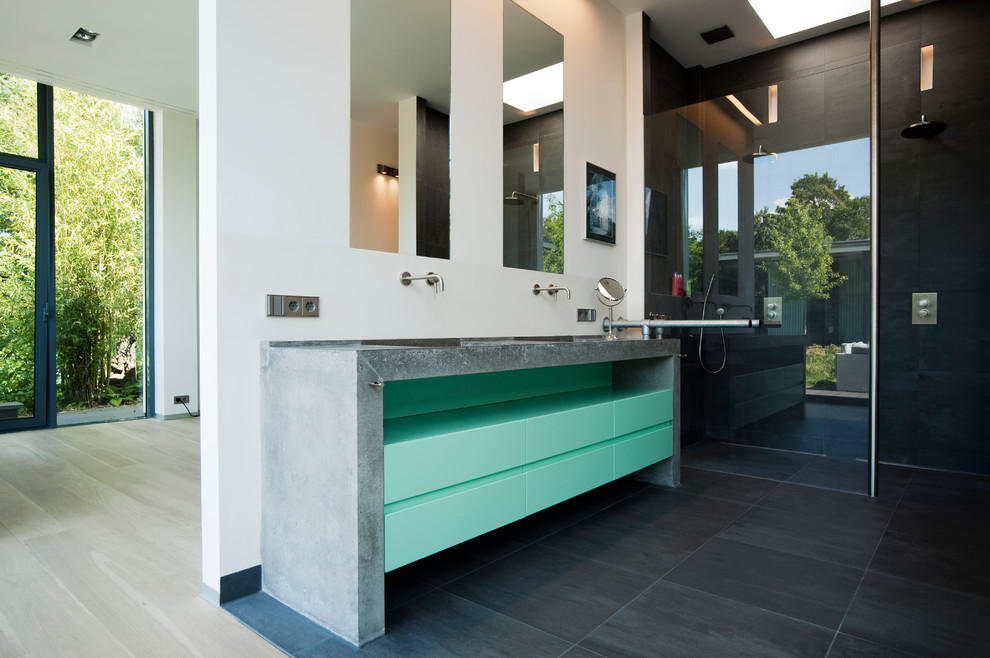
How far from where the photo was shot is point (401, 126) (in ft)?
8.32

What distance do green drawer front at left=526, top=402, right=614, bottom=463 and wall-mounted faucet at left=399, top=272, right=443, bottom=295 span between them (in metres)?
0.79

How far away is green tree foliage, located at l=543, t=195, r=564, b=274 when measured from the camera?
3.42 meters

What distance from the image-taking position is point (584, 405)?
8.42ft

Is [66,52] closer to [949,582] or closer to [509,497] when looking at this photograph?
[509,497]

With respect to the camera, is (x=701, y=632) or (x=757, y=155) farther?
(x=757, y=155)

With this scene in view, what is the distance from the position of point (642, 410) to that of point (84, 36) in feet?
14.9

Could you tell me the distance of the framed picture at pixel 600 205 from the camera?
379 cm

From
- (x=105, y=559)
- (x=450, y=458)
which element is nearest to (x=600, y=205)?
(x=450, y=458)

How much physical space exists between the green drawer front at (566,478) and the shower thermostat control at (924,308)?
2444 mm

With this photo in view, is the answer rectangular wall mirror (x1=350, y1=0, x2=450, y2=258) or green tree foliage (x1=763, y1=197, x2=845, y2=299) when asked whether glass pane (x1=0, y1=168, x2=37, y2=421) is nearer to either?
rectangular wall mirror (x1=350, y1=0, x2=450, y2=258)

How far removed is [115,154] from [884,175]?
20.9 ft

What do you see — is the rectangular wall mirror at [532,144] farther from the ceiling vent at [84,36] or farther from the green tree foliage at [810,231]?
the ceiling vent at [84,36]

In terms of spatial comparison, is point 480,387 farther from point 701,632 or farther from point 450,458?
point 701,632

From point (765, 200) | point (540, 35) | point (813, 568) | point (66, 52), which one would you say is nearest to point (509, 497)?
point (813, 568)
